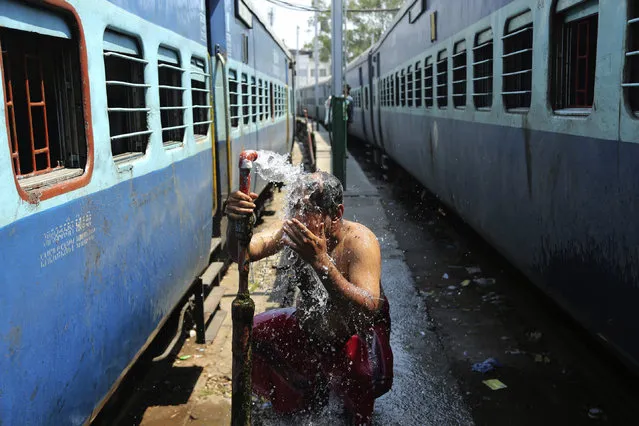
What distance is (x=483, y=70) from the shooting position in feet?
21.1

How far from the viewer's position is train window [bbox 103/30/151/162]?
363 centimetres

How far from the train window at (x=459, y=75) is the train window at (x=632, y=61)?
384cm

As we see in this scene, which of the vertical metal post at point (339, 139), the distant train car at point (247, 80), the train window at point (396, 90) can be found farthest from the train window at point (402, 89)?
the distant train car at point (247, 80)

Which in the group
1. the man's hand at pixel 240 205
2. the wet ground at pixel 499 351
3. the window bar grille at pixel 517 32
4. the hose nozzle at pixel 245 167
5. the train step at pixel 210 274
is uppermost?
the window bar grille at pixel 517 32

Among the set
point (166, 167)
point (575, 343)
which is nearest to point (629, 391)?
point (575, 343)

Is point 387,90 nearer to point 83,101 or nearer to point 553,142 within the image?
point 553,142

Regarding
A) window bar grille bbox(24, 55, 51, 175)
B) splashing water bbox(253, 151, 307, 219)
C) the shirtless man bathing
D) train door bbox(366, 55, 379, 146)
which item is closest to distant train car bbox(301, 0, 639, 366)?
the shirtless man bathing

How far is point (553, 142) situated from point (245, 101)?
17.3ft

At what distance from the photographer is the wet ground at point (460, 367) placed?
13.4ft

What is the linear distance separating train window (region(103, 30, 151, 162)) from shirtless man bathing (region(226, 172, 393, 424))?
3.24ft

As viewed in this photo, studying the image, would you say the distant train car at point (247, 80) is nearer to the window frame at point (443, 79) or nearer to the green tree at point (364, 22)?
the window frame at point (443, 79)

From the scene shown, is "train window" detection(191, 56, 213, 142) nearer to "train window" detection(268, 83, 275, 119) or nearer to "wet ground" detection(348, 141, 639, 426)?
"wet ground" detection(348, 141, 639, 426)

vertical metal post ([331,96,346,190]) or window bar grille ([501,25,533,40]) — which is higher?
window bar grille ([501,25,533,40])

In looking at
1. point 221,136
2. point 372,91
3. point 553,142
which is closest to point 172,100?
point 221,136
